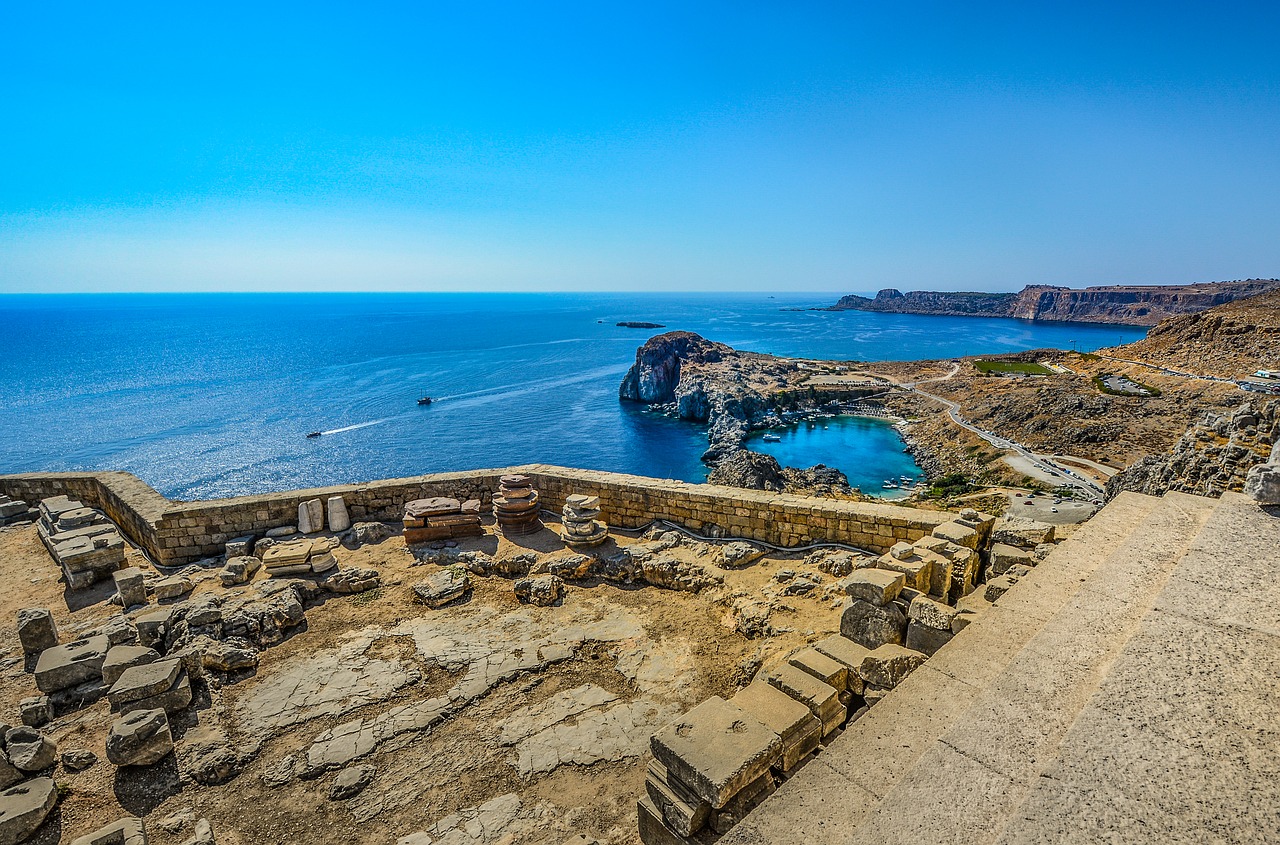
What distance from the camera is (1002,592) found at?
635 cm

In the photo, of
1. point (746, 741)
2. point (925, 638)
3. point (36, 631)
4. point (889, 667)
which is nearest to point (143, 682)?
point (36, 631)

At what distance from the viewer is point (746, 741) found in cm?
406

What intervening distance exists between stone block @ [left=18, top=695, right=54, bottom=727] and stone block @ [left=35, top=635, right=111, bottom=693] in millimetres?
232

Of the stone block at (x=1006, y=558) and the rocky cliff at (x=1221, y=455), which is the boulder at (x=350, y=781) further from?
the rocky cliff at (x=1221, y=455)

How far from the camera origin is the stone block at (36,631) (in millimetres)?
6789

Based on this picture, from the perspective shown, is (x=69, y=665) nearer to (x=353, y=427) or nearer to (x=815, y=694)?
(x=815, y=694)

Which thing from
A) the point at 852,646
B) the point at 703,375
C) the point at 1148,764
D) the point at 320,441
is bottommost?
the point at 320,441

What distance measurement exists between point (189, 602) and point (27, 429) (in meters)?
71.1

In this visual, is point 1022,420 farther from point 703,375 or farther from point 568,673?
point 568,673

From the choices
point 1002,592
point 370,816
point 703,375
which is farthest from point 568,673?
point 703,375

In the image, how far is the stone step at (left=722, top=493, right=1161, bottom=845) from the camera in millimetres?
3355

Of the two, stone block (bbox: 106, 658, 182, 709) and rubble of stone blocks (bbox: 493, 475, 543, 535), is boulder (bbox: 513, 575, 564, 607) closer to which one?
rubble of stone blocks (bbox: 493, 475, 543, 535)

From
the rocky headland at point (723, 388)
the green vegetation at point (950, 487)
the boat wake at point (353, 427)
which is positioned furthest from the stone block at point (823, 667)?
the boat wake at point (353, 427)

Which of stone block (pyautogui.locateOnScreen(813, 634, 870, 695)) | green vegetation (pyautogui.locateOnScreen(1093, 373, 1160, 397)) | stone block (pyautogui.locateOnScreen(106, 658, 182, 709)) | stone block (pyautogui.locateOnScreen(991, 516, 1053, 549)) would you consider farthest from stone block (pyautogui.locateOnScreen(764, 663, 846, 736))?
green vegetation (pyautogui.locateOnScreen(1093, 373, 1160, 397))
